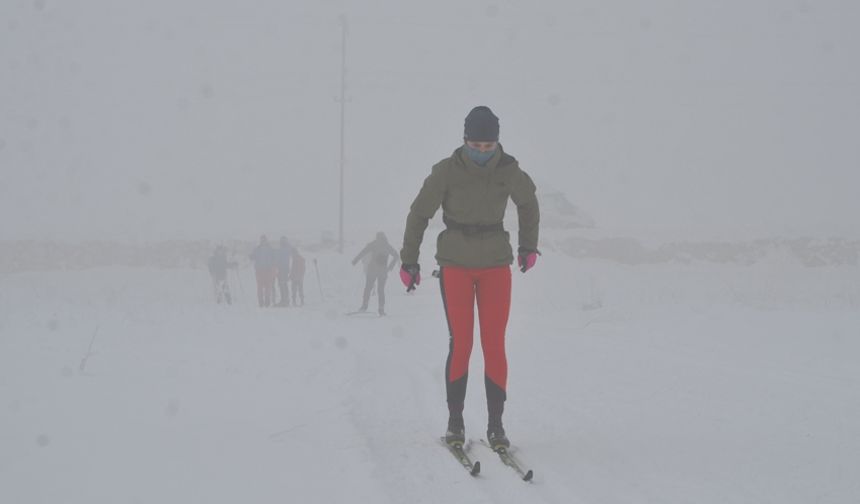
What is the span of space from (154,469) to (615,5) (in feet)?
538

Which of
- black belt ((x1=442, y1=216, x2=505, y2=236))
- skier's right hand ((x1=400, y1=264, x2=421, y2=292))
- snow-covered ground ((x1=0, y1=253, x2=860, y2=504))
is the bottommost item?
snow-covered ground ((x1=0, y1=253, x2=860, y2=504))

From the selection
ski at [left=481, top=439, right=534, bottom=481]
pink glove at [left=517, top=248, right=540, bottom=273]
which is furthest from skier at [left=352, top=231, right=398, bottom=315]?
ski at [left=481, top=439, right=534, bottom=481]

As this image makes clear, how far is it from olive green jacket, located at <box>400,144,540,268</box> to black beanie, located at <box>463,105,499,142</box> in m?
0.10

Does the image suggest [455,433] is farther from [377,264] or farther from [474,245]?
[377,264]

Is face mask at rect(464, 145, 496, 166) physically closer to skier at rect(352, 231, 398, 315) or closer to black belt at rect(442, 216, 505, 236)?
black belt at rect(442, 216, 505, 236)

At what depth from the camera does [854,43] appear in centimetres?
8944

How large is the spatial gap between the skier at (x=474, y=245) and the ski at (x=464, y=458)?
1.4 inches

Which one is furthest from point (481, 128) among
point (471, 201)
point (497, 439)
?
point (497, 439)

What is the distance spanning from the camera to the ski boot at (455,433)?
13.7 ft

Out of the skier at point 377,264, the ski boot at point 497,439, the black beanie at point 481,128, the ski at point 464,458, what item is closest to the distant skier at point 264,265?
the skier at point 377,264

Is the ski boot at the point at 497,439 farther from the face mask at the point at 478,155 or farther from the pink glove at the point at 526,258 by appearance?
the face mask at the point at 478,155

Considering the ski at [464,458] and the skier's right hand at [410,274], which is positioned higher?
the skier's right hand at [410,274]

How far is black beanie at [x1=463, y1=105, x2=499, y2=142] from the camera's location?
4043 mm

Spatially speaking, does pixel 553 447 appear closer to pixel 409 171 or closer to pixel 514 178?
pixel 514 178
